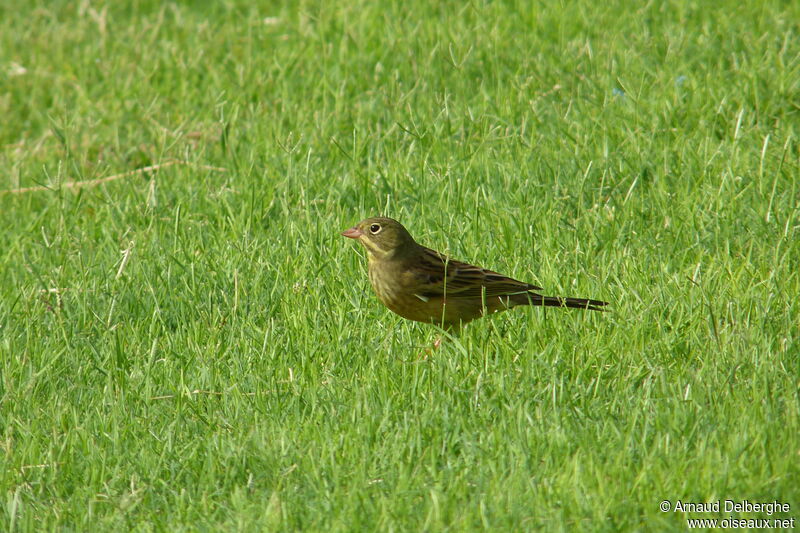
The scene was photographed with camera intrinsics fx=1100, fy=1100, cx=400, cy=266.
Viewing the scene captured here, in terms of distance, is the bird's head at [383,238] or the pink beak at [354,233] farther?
the pink beak at [354,233]

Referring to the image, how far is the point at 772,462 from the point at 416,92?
5.25 m

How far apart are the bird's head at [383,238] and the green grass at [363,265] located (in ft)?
1.11

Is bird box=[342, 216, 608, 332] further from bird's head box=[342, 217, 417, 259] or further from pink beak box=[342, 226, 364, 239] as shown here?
pink beak box=[342, 226, 364, 239]

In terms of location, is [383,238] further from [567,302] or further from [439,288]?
[567,302]

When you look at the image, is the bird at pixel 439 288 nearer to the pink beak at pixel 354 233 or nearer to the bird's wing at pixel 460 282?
the bird's wing at pixel 460 282

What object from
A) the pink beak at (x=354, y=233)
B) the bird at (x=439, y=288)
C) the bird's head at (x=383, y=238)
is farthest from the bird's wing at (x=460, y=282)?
the pink beak at (x=354, y=233)

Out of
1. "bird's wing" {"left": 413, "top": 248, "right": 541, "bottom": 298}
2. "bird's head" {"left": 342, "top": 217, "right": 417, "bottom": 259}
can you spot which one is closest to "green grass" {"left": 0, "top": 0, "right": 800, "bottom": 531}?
"bird's wing" {"left": 413, "top": 248, "right": 541, "bottom": 298}

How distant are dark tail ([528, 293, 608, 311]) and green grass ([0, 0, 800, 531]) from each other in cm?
8

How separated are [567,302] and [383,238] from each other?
1.16 metres

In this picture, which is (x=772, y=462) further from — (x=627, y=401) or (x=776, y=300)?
(x=776, y=300)

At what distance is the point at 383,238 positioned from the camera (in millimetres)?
6336

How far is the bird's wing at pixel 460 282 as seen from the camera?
19.7 feet

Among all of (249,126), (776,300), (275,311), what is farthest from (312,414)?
(249,126)

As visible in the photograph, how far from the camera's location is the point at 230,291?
6.56 meters
